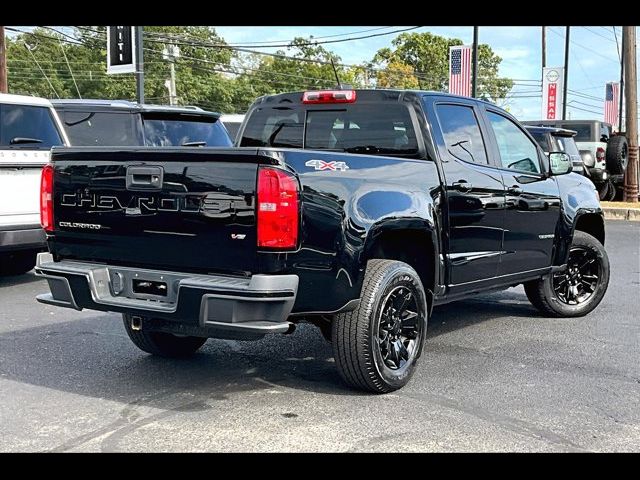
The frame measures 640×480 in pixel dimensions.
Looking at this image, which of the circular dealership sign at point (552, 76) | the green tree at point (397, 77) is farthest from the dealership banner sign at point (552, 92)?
the green tree at point (397, 77)

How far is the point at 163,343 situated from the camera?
5.43 metres

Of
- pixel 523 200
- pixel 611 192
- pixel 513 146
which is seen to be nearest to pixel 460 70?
pixel 611 192

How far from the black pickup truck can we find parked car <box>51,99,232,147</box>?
333 cm

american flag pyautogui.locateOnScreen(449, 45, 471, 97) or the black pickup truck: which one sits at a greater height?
american flag pyautogui.locateOnScreen(449, 45, 471, 97)

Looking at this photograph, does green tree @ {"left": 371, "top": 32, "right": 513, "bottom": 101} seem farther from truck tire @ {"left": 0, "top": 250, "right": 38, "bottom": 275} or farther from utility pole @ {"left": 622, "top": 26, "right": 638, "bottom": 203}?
truck tire @ {"left": 0, "top": 250, "right": 38, "bottom": 275}

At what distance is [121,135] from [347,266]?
554 centimetres

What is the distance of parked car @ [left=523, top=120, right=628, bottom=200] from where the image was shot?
1998 cm

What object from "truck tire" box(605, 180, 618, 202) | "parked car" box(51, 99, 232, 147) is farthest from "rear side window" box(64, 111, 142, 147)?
"truck tire" box(605, 180, 618, 202)

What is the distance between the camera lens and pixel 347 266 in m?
4.29

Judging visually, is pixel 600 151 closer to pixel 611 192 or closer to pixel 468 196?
pixel 611 192

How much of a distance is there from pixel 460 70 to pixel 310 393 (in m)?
21.2

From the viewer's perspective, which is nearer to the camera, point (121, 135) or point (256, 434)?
point (256, 434)
